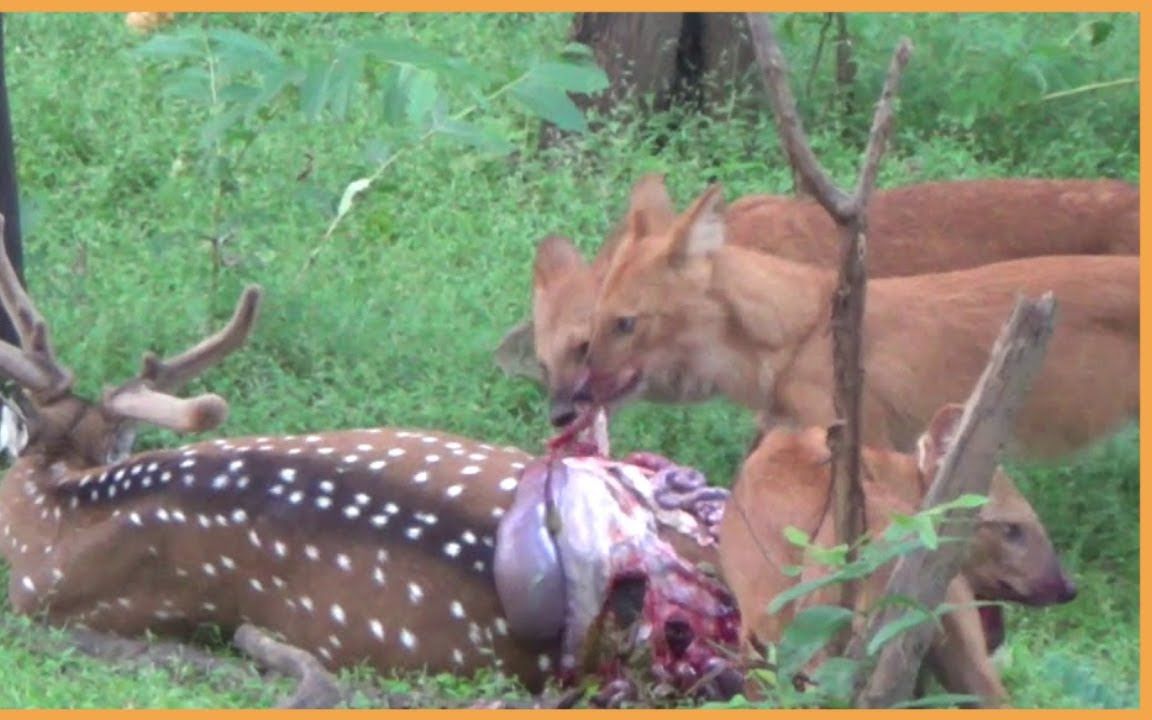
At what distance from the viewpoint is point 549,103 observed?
26.4ft

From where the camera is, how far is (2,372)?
751 centimetres

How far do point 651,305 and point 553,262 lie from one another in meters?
0.55

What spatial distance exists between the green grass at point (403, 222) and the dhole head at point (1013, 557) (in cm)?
62

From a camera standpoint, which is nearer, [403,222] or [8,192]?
[8,192]

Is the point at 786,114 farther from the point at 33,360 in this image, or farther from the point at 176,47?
the point at 176,47

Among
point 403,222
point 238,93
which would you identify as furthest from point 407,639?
point 403,222

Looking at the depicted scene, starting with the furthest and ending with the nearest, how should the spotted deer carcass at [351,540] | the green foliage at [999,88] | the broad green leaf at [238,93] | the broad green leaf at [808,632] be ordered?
the green foliage at [999,88], the broad green leaf at [238,93], the spotted deer carcass at [351,540], the broad green leaf at [808,632]

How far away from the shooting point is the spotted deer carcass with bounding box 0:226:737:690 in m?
6.46

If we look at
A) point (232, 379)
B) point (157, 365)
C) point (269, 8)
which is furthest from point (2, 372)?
point (269, 8)

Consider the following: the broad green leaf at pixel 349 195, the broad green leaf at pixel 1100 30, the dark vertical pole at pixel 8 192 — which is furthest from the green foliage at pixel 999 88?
the dark vertical pole at pixel 8 192

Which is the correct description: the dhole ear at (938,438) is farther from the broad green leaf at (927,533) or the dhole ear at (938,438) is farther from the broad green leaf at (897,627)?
the broad green leaf at (927,533)

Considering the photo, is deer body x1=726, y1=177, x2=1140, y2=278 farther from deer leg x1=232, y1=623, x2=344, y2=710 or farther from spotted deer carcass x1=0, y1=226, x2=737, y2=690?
deer leg x1=232, y1=623, x2=344, y2=710

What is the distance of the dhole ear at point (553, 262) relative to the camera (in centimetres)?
784

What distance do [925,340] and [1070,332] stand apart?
42 cm
